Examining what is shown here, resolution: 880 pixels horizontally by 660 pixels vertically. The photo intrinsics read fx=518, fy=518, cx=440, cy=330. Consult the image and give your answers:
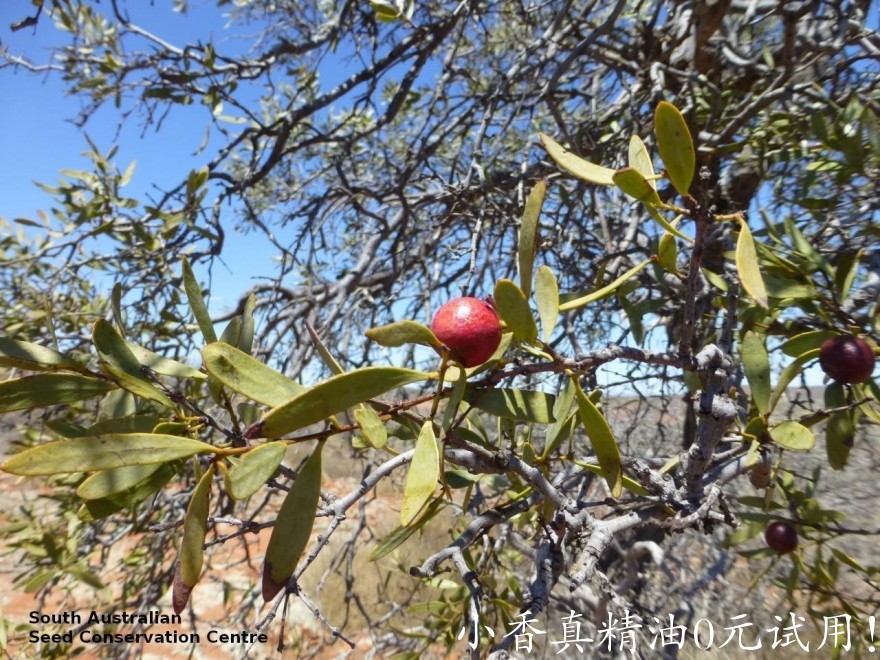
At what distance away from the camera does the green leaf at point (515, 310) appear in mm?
532

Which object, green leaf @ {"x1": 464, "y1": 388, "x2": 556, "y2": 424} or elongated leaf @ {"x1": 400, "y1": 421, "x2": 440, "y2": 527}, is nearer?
elongated leaf @ {"x1": 400, "y1": 421, "x2": 440, "y2": 527}

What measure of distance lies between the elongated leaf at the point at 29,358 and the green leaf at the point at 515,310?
0.54m

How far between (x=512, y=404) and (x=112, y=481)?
48cm

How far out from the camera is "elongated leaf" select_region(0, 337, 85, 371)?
60cm

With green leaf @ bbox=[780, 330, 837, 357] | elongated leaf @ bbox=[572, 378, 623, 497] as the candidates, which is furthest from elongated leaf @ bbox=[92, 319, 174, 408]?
green leaf @ bbox=[780, 330, 837, 357]

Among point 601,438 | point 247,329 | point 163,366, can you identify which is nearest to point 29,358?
point 163,366

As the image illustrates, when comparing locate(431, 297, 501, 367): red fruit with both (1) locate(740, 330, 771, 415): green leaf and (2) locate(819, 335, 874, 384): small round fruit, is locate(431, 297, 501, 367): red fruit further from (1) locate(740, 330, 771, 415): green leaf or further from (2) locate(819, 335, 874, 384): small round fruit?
(2) locate(819, 335, 874, 384): small round fruit

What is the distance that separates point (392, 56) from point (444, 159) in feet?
4.54

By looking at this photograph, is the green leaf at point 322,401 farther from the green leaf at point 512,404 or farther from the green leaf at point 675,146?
the green leaf at point 675,146

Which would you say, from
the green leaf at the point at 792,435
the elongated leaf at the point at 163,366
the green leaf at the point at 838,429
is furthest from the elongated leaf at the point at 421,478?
the green leaf at the point at 838,429

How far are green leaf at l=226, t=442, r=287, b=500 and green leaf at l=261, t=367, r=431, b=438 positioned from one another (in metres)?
0.04

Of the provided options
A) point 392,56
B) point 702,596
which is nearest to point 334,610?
point 702,596

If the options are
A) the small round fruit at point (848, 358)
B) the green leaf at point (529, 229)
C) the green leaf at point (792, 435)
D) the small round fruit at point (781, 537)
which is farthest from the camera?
the small round fruit at point (781, 537)

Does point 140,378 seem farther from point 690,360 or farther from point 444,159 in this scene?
point 444,159
